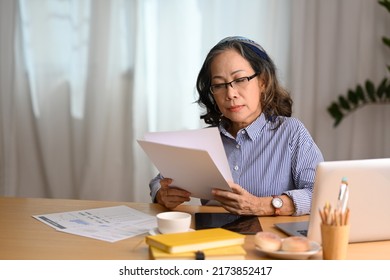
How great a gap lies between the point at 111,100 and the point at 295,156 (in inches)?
81.1

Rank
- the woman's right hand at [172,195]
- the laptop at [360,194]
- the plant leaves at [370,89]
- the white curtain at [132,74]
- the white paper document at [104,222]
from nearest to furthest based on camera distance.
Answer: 1. the laptop at [360,194]
2. the white paper document at [104,222]
3. the woman's right hand at [172,195]
4. the plant leaves at [370,89]
5. the white curtain at [132,74]

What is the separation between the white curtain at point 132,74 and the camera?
373 cm

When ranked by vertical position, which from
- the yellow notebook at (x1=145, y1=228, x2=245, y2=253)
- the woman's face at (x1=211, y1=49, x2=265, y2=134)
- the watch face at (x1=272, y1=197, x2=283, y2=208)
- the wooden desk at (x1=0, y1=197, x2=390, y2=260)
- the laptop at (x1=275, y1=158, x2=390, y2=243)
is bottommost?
the wooden desk at (x1=0, y1=197, x2=390, y2=260)

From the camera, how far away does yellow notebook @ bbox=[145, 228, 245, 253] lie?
1.32 meters

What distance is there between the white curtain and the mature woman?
57.7 inches

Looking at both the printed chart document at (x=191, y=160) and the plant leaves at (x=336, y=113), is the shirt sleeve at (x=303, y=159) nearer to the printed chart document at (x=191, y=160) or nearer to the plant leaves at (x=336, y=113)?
the printed chart document at (x=191, y=160)

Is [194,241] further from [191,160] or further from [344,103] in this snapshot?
[344,103]

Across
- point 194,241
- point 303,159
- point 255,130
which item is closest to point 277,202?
point 303,159

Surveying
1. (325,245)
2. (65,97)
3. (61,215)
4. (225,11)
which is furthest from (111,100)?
(325,245)

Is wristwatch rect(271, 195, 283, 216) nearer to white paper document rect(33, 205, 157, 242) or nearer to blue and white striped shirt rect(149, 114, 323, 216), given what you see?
blue and white striped shirt rect(149, 114, 323, 216)

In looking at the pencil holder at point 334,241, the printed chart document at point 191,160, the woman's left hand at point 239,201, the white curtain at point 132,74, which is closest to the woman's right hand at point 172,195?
the printed chart document at point 191,160

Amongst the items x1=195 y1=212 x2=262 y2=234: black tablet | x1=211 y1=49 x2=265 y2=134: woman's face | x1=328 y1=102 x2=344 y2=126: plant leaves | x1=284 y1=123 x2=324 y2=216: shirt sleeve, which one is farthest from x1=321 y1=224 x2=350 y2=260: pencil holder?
x1=328 y1=102 x2=344 y2=126: plant leaves

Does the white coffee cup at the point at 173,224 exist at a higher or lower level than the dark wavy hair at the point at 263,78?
lower

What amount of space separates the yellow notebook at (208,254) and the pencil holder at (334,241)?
7.6 inches
